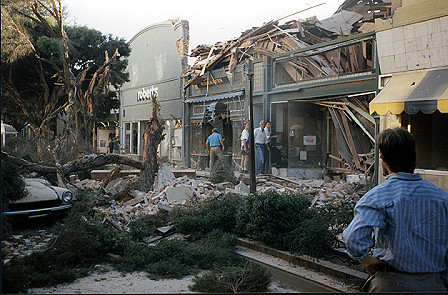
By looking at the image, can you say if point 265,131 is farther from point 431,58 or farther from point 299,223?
point 299,223

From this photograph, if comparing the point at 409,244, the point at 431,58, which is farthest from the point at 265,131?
the point at 409,244

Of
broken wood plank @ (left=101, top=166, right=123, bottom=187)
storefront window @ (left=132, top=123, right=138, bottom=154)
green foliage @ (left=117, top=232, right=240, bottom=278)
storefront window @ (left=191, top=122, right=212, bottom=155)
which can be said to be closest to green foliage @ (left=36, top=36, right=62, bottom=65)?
green foliage @ (left=117, top=232, right=240, bottom=278)

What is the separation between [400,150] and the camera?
8.38 ft

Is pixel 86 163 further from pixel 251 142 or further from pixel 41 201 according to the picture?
pixel 251 142

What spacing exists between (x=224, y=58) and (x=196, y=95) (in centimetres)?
304

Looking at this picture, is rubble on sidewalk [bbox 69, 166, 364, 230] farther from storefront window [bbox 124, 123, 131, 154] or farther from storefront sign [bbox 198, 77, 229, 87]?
storefront sign [bbox 198, 77, 229, 87]

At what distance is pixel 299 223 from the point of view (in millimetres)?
6781

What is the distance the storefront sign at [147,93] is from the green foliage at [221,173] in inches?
118

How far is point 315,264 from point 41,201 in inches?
188

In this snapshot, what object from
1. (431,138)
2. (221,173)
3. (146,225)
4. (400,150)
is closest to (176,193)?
(146,225)

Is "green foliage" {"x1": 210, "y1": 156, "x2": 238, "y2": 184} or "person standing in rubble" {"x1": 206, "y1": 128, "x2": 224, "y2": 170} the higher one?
"person standing in rubble" {"x1": 206, "y1": 128, "x2": 224, "y2": 170}

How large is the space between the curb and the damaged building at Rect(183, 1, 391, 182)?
5.83 meters

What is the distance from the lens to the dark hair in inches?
100

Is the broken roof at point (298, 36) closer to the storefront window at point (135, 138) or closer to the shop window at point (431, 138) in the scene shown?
the storefront window at point (135, 138)
